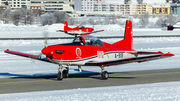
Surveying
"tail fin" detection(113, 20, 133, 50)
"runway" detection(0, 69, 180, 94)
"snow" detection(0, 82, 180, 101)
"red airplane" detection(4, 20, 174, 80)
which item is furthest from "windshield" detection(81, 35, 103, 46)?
"snow" detection(0, 82, 180, 101)

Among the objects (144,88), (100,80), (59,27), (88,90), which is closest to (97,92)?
(88,90)

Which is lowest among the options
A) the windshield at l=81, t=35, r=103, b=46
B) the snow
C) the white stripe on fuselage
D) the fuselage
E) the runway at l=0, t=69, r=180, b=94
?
the runway at l=0, t=69, r=180, b=94

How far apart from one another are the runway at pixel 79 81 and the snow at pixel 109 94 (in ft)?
2.70

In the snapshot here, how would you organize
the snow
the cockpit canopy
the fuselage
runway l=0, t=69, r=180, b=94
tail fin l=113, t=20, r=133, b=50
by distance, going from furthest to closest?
tail fin l=113, t=20, r=133, b=50 < the cockpit canopy < the fuselage < runway l=0, t=69, r=180, b=94 < the snow

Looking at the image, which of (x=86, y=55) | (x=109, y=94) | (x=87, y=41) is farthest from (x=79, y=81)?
(x=109, y=94)

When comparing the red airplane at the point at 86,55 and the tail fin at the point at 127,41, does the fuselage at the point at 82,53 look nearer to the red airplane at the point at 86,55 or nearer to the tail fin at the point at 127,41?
the red airplane at the point at 86,55

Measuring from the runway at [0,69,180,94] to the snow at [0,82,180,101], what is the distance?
823mm

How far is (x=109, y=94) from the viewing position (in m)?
10.5

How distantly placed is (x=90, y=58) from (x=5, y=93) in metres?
4.32

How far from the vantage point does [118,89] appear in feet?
37.9

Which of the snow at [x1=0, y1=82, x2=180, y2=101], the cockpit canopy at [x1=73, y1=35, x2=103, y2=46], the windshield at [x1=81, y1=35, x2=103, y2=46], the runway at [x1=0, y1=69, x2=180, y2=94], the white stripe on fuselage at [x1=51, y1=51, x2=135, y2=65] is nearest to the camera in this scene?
the snow at [x1=0, y1=82, x2=180, y2=101]

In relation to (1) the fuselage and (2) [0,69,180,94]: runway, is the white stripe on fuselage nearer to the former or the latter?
(1) the fuselage

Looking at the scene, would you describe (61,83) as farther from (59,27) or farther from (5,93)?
(59,27)

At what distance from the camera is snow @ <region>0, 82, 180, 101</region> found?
988cm
